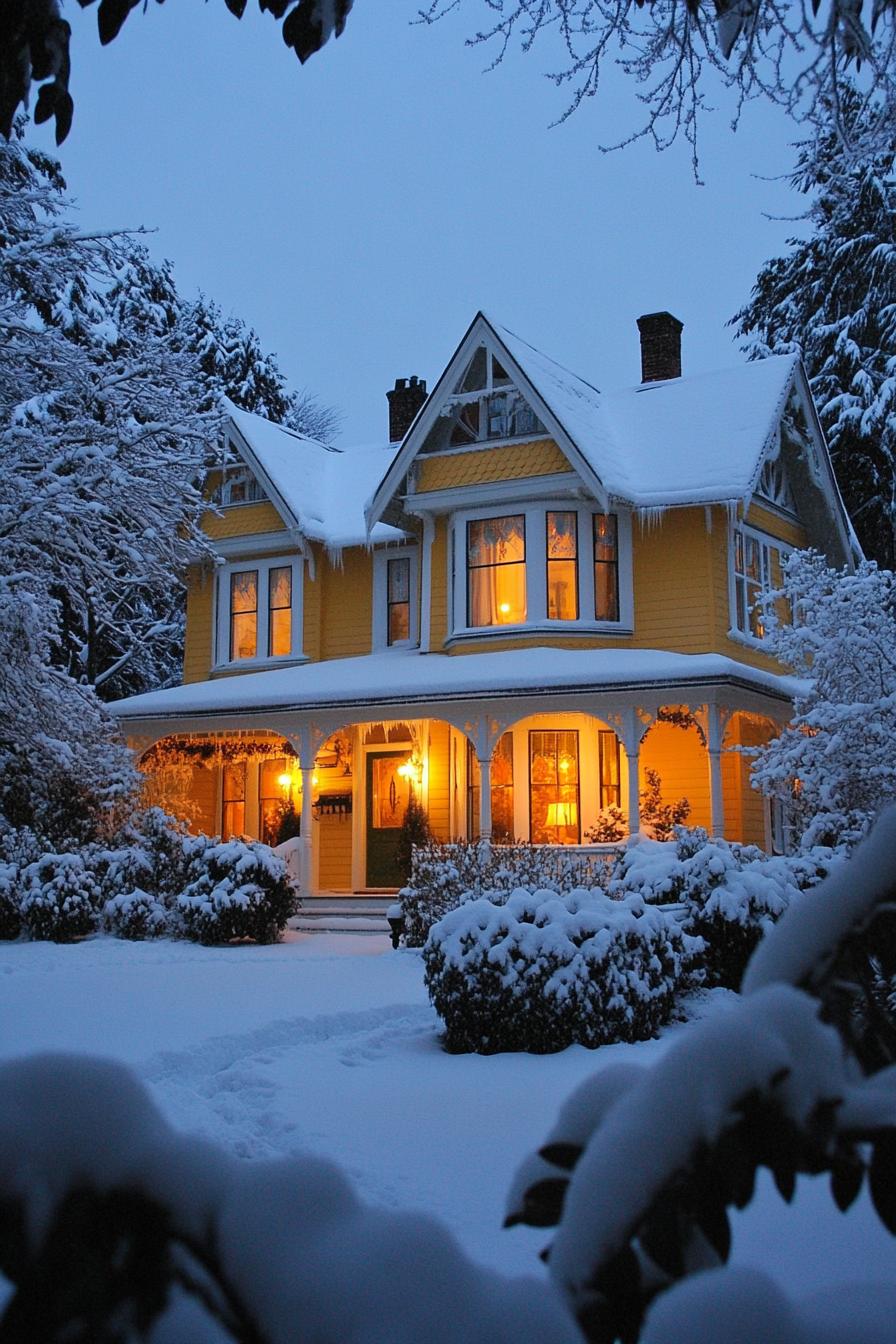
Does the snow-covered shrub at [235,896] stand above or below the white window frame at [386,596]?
below

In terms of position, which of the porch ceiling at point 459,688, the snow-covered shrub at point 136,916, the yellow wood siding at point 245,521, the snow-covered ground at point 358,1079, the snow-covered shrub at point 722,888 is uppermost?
the yellow wood siding at point 245,521

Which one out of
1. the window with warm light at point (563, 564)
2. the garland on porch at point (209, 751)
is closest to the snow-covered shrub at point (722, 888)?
the window with warm light at point (563, 564)

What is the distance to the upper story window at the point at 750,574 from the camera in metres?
20.7

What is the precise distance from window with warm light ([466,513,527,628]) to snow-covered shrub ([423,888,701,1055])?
11.5 metres

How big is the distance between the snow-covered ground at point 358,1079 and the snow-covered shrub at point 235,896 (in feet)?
7.00

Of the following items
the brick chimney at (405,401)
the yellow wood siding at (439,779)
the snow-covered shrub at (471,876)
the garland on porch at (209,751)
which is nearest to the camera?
the snow-covered shrub at (471,876)

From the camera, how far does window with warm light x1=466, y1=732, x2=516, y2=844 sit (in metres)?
20.4

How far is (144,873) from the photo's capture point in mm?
17844

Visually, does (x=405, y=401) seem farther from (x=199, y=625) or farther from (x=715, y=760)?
(x=715, y=760)

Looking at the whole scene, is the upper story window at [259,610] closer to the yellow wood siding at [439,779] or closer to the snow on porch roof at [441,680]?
the snow on porch roof at [441,680]

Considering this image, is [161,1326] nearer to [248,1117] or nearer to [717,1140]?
[717,1140]

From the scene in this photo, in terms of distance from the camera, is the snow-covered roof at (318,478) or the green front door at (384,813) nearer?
the green front door at (384,813)

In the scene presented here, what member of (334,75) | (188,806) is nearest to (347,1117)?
(334,75)

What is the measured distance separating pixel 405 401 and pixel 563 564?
816cm
